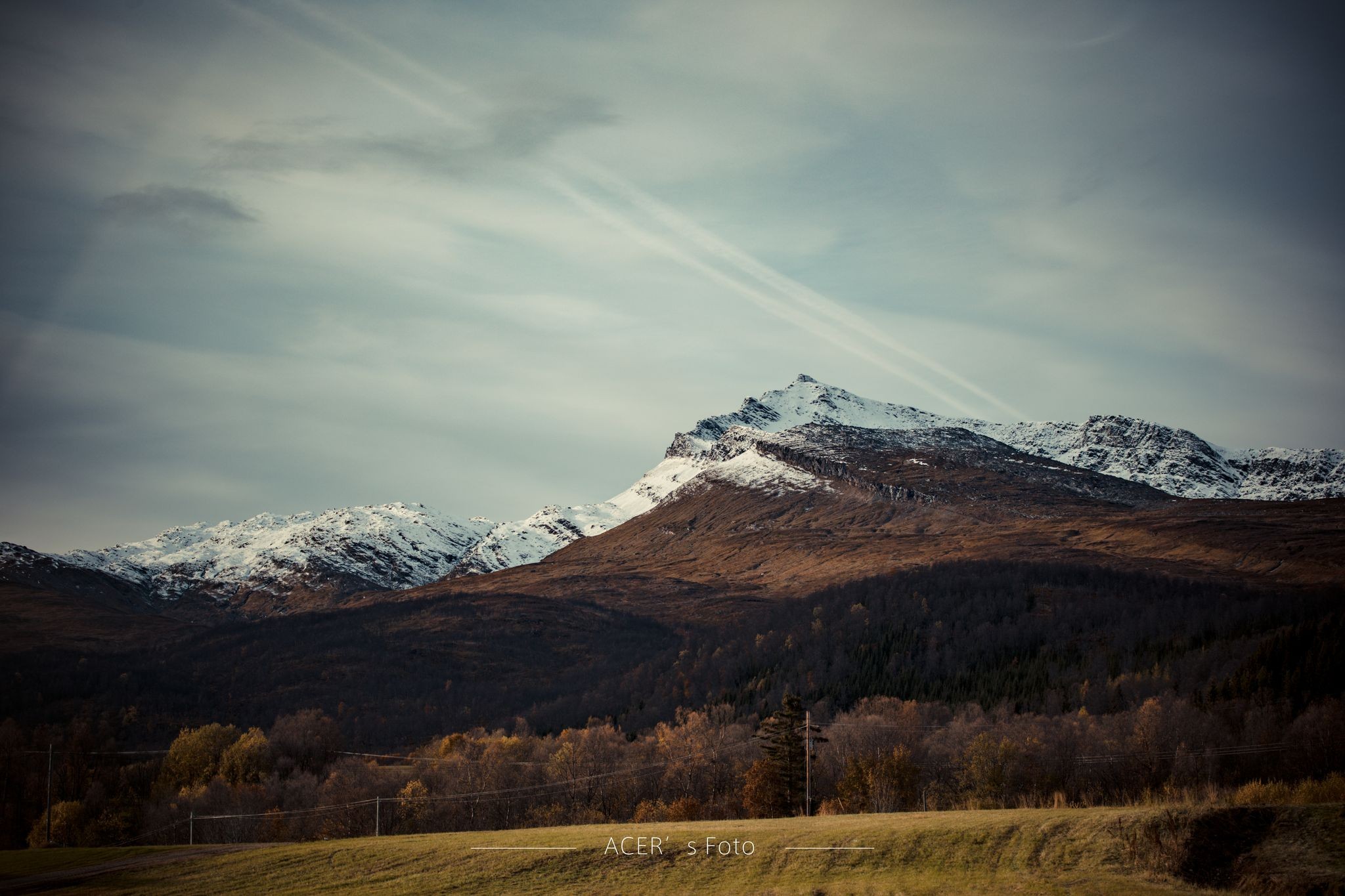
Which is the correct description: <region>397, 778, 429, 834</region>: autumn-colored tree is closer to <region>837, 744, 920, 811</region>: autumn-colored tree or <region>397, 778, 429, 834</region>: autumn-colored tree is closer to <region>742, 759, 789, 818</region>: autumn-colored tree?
<region>742, 759, 789, 818</region>: autumn-colored tree

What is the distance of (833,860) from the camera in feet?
143

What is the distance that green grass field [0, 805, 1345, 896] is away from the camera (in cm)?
3634

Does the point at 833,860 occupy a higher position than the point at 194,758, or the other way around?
the point at 833,860

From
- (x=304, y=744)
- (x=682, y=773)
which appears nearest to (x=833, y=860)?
(x=682, y=773)

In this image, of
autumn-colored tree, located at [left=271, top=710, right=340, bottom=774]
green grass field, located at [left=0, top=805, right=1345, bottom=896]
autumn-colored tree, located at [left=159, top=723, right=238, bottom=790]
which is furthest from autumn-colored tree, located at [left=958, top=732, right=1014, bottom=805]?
autumn-colored tree, located at [left=159, top=723, right=238, bottom=790]

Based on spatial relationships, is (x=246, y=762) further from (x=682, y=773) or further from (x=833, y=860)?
(x=833, y=860)

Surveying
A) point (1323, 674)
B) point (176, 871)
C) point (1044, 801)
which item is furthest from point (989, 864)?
point (1323, 674)

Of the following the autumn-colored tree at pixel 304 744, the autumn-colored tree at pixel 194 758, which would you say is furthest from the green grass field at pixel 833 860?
the autumn-colored tree at pixel 304 744

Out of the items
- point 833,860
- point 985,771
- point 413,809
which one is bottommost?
point 413,809

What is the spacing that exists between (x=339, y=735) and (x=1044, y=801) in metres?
115

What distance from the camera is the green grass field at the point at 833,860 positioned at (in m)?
36.3

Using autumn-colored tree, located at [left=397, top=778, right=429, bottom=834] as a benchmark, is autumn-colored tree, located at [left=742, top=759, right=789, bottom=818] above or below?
above

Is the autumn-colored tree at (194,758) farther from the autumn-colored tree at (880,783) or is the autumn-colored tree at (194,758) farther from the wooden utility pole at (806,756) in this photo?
the wooden utility pole at (806,756)

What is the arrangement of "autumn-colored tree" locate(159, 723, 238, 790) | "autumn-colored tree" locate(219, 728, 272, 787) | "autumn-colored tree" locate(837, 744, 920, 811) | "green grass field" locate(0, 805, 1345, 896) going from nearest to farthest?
"green grass field" locate(0, 805, 1345, 896)
"autumn-colored tree" locate(837, 744, 920, 811)
"autumn-colored tree" locate(219, 728, 272, 787)
"autumn-colored tree" locate(159, 723, 238, 790)
